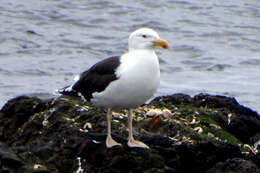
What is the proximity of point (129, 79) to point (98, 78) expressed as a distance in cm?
51

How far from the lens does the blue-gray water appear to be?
13.0 metres

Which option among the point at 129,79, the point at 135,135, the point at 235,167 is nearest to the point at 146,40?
the point at 129,79

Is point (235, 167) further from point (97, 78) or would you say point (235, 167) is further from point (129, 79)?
point (97, 78)

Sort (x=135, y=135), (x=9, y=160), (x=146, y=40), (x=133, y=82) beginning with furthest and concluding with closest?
(x=135, y=135) < (x=146, y=40) < (x=133, y=82) < (x=9, y=160)

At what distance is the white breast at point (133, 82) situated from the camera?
6367 mm

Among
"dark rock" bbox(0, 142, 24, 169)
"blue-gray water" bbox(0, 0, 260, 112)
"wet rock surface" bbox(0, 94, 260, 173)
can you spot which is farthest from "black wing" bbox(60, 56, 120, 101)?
"blue-gray water" bbox(0, 0, 260, 112)

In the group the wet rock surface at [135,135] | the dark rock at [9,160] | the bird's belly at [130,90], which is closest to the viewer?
the dark rock at [9,160]

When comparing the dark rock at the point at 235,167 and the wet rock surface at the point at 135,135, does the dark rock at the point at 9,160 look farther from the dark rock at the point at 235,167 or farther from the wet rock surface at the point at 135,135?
the dark rock at the point at 235,167

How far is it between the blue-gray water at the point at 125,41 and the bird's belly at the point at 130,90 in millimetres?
5261

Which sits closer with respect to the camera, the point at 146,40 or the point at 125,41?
the point at 146,40

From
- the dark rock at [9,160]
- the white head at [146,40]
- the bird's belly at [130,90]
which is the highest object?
the white head at [146,40]

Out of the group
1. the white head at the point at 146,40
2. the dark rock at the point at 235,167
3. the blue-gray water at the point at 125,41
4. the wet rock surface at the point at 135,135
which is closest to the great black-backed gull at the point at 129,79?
the white head at the point at 146,40

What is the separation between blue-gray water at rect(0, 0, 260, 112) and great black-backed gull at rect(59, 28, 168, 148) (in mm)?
5039

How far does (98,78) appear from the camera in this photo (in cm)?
677
